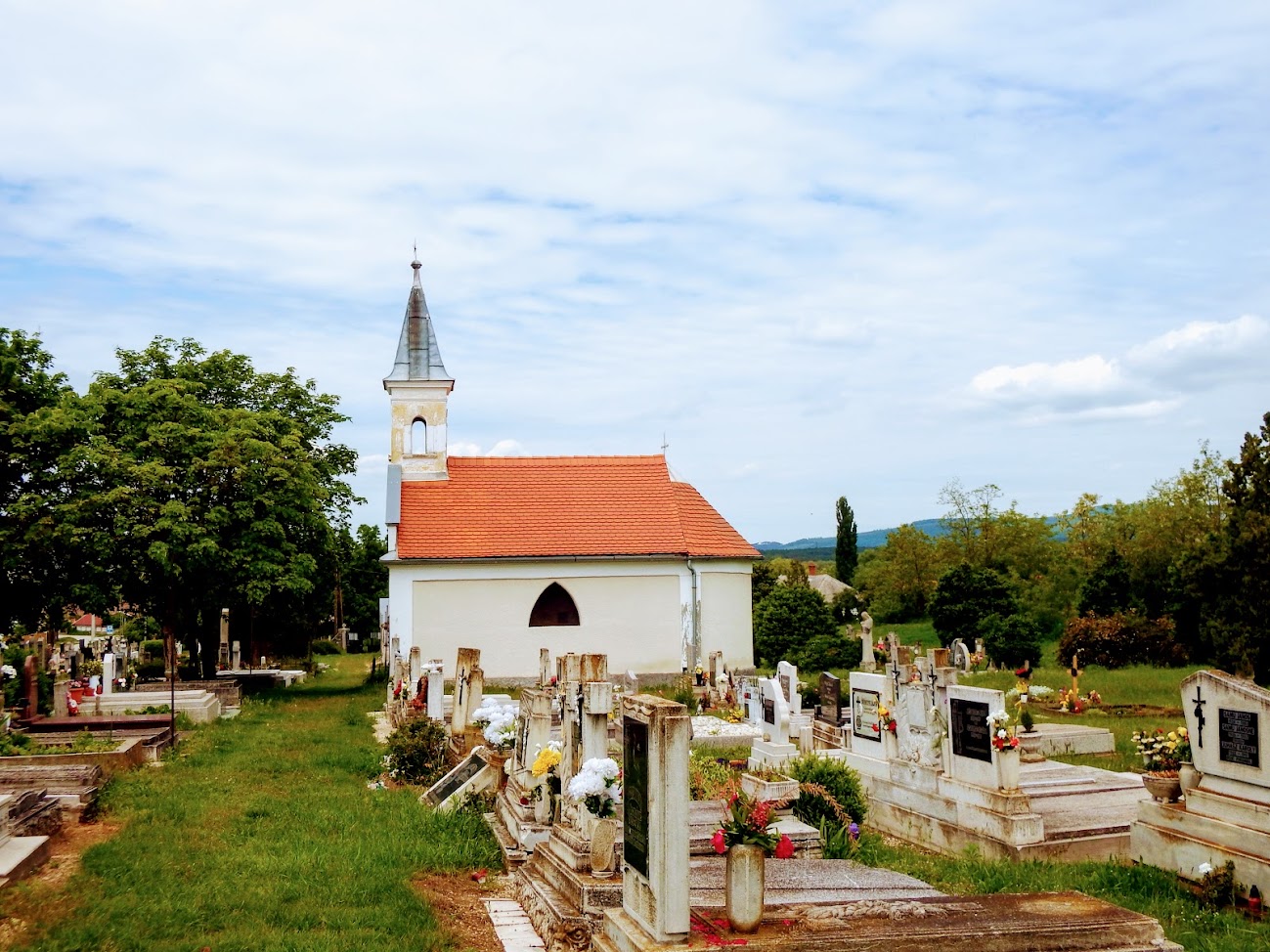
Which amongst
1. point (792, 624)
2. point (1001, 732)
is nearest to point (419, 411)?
point (792, 624)

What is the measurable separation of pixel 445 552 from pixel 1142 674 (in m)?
18.6

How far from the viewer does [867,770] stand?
13.2 metres

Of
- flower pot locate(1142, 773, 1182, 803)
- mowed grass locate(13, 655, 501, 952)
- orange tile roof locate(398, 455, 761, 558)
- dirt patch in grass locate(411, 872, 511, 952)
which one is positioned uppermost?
orange tile roof locate(398, 455, 761, 558)

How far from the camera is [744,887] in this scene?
624cm

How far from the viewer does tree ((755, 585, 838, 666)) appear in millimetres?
31203

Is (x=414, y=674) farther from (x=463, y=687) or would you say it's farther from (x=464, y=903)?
(x=464, y=903)

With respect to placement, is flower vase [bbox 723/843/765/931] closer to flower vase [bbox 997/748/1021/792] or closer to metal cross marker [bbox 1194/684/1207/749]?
flower vase [bbox 997/748/1021/792]

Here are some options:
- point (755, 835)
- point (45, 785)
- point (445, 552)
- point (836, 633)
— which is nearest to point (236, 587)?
point (445, 552)

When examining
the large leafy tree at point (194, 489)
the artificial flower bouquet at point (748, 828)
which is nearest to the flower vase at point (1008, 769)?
the artificial flower bouquet at point (748, 828)

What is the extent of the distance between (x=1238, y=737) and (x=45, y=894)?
33.5 feet

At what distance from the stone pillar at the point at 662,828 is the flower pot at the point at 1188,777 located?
5.91m

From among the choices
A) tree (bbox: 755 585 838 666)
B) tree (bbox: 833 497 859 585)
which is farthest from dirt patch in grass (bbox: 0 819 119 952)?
Answer: tree (bbox: 833 497 859 585)

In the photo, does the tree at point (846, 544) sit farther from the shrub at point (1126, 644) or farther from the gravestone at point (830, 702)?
the gravestone at point (830, 702)

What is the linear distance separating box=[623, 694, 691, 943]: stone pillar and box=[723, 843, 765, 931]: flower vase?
281 mm
